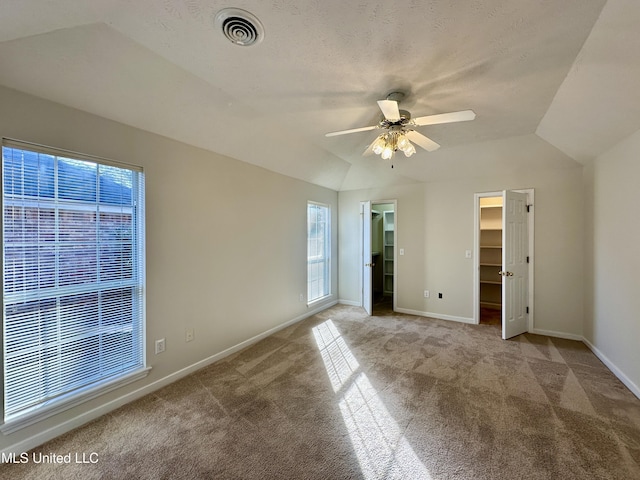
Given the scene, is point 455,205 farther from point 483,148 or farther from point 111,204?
point 111,204

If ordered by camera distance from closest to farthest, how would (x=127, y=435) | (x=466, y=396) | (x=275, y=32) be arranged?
(x=275, y=32)
(x=127, y=435)
(x=466, y=396)

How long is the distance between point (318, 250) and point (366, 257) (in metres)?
0.89

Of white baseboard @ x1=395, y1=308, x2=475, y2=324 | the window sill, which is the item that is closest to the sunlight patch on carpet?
the window sill

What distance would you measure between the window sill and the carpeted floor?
0.20 metres

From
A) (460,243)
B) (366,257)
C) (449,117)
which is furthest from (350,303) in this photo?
(449,117)

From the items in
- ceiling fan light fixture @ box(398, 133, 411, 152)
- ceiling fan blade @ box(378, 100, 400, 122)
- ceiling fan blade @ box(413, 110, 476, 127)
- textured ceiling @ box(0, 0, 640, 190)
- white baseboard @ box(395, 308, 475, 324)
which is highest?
textured ceiling @ box(0, 0, 640, 190)

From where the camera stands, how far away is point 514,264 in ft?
12.2

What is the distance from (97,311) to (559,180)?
5.44 meters

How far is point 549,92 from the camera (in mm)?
2189

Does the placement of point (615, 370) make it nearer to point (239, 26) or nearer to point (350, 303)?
point (350, 303)

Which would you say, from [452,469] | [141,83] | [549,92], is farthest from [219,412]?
[549,92]

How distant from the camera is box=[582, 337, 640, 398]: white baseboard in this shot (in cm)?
235

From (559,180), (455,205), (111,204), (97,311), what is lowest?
(97,311)

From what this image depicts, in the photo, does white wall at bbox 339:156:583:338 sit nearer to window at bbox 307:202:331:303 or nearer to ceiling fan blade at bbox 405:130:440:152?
window at bbox 307:202:331:303
